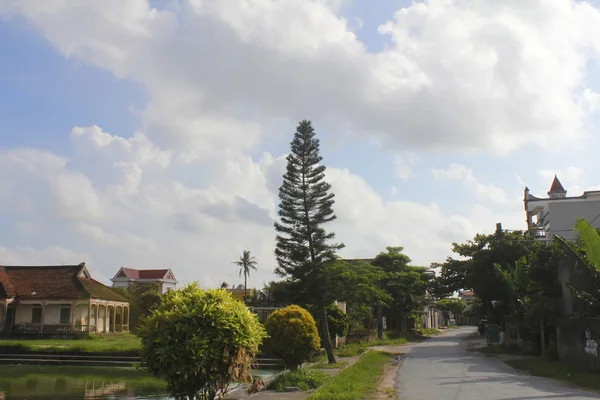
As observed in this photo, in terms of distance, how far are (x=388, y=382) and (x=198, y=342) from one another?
9154mm

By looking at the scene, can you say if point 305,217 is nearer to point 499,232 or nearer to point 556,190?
point 499,232

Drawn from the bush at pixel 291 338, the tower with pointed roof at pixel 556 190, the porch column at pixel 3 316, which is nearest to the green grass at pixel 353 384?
the bush at pixel 291 338

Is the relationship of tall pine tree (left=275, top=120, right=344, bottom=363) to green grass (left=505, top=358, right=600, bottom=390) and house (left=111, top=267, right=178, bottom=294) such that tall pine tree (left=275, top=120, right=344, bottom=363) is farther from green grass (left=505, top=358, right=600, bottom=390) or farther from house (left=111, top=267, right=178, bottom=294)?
house (left=111, top=267, right=178, bottom=294)

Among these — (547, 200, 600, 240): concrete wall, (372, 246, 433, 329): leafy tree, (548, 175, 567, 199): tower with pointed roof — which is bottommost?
(372, 246, 433, 329): leafy tree

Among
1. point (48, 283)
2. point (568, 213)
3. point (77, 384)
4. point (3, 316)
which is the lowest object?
point (77, 384)

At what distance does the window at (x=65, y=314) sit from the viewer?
1383 inches

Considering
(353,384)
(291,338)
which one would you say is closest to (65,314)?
(291,338)

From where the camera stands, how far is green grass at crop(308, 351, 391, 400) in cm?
1073

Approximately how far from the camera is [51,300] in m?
34.6

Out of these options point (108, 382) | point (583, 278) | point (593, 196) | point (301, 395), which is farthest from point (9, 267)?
point (593, 196)

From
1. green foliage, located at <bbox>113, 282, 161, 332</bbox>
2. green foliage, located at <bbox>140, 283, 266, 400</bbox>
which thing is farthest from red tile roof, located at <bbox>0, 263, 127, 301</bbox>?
green foliage, located at <bbox>140, 283, 266, 400</bbox>

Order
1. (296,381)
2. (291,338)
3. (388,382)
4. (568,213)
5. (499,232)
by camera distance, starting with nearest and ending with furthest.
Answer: (296,381)
(291,338)
(388,382)
(499,232)
(568,213)

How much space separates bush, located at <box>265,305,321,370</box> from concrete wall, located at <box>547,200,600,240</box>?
95.6 feet

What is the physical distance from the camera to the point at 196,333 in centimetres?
676
